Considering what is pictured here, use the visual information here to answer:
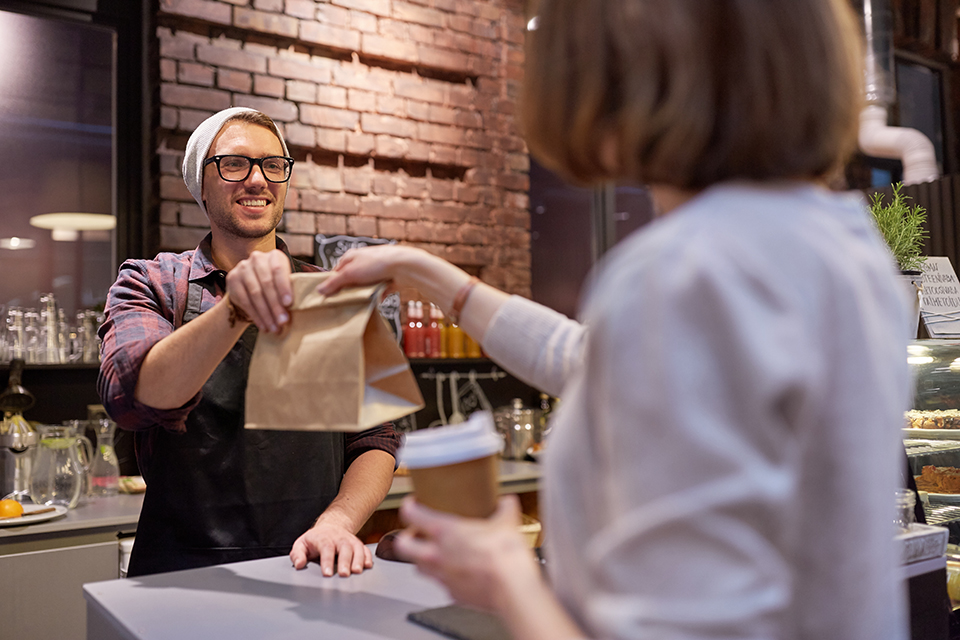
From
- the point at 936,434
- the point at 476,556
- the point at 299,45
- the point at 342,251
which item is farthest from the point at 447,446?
the point at 299,45

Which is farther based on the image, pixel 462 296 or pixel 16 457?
pixel 16 457

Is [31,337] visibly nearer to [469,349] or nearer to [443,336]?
[443,336]

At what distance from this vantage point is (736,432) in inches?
19.4

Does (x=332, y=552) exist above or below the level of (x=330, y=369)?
below

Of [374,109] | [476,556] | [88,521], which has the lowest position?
[88,521]

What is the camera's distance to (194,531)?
166cm

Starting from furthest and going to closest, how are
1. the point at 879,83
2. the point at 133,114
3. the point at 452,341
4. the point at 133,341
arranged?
the point at 879,83
the point at 452,341
the point at 133,114
the point at 133,341

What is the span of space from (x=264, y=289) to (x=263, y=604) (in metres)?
0.46

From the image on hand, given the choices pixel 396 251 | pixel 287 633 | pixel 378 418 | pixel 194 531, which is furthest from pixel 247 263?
pixel 194 531

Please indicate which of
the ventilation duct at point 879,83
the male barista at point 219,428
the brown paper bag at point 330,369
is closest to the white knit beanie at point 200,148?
the male barista at point 219,428

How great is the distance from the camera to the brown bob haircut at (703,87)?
21.8 inches

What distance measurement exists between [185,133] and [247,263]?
250 cm

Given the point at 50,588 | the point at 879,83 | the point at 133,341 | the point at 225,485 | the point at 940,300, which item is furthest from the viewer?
the point at 879,83

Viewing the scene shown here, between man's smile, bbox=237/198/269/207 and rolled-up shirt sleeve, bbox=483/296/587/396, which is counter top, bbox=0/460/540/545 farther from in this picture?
rolled-up shirt sleeve, bbox=483/296/587/396
